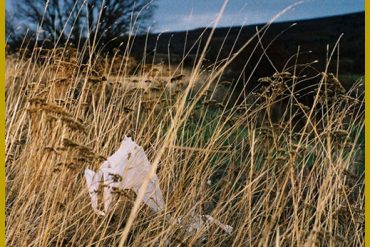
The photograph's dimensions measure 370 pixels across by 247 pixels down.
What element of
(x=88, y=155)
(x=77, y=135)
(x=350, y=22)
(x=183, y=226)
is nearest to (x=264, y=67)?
(x=77, y=135)

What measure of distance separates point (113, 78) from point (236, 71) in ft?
11.8

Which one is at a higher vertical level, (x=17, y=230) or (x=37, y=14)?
(x=37, y=14)

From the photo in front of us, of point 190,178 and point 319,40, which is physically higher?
point 319,40

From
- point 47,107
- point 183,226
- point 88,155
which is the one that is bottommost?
point 183,226

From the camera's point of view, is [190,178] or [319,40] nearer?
[190,178]

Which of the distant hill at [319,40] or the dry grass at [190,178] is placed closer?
the dry grass at [190,178]

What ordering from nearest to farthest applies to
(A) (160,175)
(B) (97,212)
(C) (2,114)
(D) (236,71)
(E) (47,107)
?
(E) (47,107) < (C) (2,114) < (B) (97,212) < (A) (160,175) < (D) (236,71)

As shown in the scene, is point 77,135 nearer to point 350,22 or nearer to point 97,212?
point 97,212

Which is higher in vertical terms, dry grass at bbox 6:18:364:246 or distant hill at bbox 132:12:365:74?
distant hill at bbox 132:12:365:74

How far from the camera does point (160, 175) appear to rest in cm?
287

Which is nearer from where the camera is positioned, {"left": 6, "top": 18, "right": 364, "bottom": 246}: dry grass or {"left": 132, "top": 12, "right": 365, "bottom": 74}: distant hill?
{"left": 6, "top": 18, "right": 364, "bottom": 246}: dry grass

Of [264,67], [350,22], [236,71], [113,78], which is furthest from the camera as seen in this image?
[350,22]

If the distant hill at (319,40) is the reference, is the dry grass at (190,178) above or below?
below

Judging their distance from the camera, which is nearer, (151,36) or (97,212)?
(97,212)
